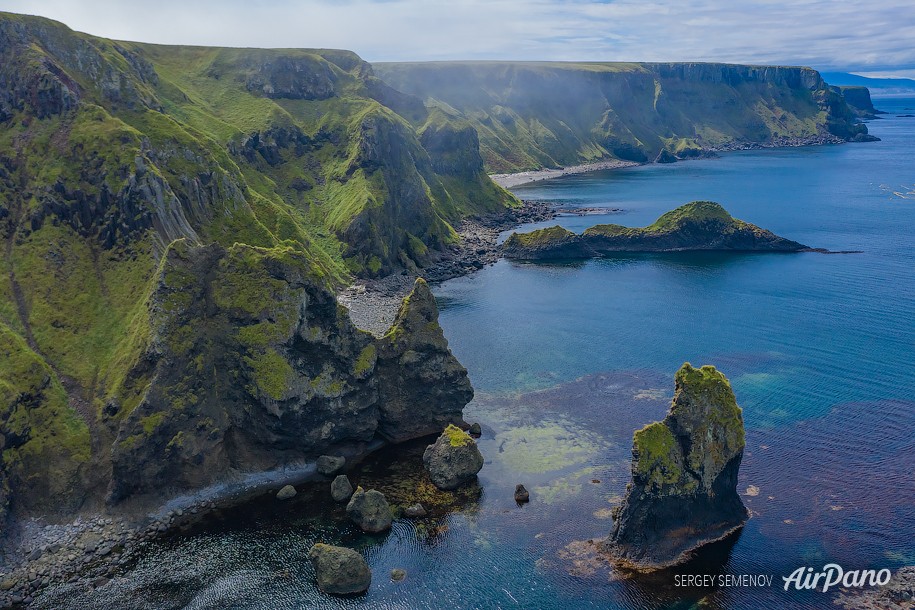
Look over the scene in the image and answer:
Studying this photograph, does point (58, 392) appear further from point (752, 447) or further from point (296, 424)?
point (752, 447)

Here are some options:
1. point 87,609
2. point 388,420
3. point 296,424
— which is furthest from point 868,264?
point 87,609

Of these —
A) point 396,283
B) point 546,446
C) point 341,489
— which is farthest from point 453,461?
point 396,283

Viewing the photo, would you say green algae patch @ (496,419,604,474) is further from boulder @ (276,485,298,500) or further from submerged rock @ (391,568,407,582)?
boulder @ (276,485,298,500)

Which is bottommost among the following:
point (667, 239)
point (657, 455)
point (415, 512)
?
point (415, 512)

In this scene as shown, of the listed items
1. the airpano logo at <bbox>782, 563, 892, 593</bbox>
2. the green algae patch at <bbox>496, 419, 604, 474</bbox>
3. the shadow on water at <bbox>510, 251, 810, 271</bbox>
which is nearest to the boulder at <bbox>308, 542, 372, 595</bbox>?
the green algae patch at <bbox>496, 419, 604, 474</bbox>

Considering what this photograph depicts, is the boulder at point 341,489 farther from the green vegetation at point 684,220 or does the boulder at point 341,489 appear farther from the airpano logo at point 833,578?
the green vegetation at point 684,220

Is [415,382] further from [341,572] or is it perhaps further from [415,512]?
[341,572]
